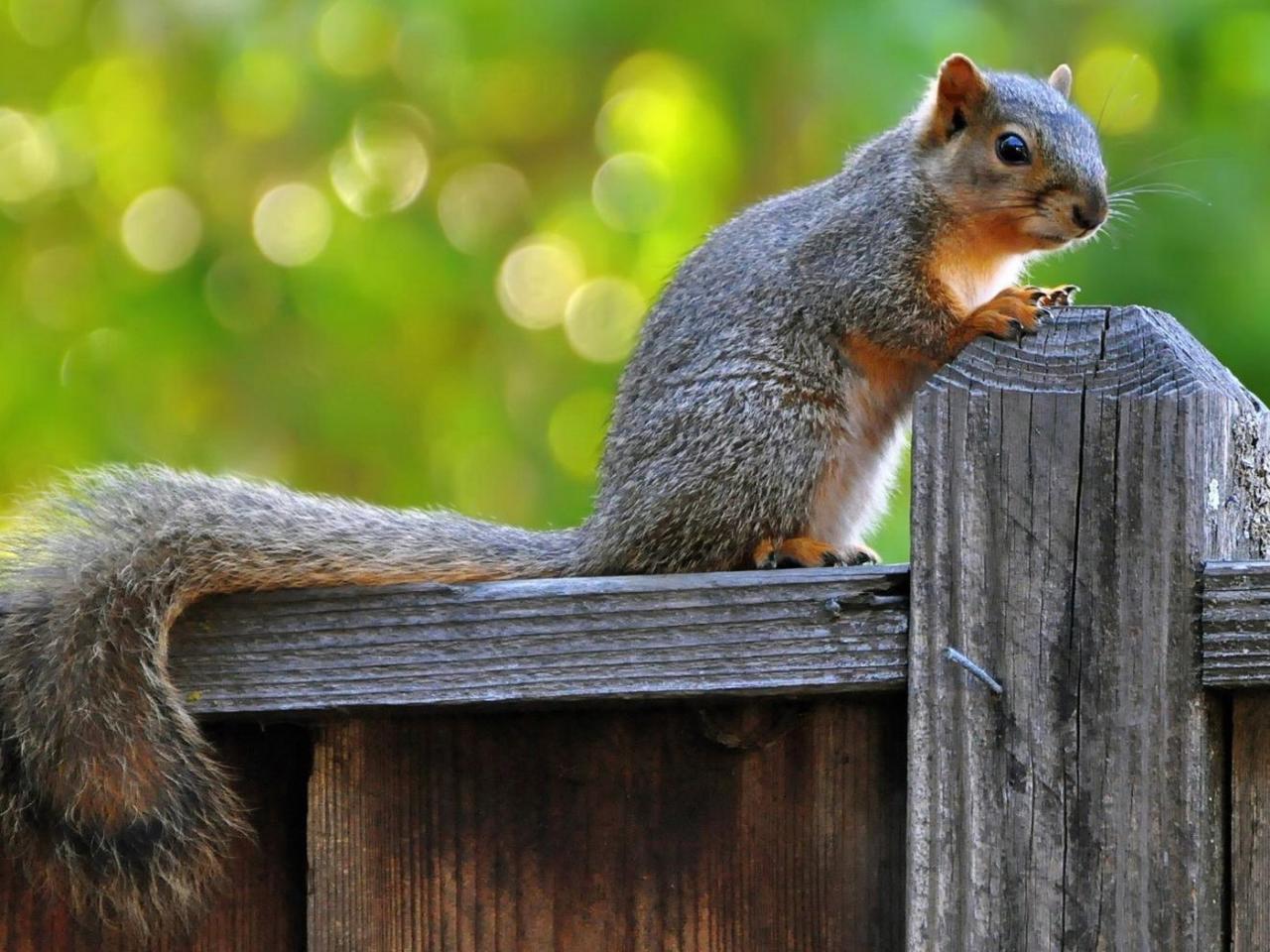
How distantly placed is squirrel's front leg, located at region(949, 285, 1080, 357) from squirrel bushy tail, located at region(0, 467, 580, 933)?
70cm

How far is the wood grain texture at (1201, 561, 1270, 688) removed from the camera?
146 centimetres

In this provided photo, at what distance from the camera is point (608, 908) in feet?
5.53

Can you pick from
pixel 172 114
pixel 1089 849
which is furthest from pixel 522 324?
pixel 1089 849

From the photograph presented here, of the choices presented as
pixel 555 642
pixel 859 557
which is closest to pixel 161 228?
pixel 859 557

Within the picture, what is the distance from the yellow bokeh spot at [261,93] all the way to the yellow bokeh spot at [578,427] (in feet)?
3.43

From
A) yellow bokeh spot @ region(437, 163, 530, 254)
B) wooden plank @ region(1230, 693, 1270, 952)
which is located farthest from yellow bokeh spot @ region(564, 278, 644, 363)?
wooden plank @ region(1230, 693, 1270, 952)

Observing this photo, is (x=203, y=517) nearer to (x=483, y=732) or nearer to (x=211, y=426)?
(x=483, y=732)

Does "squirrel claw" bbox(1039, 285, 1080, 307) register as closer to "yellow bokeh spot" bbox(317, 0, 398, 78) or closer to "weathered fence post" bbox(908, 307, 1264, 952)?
"weathered fence post" bbox(908, 307, 1264, 952)

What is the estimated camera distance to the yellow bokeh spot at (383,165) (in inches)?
185

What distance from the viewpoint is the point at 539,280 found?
4922mm

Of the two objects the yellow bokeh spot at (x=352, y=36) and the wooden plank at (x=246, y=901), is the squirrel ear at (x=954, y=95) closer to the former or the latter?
the wooden plank at (x=246, y=901)

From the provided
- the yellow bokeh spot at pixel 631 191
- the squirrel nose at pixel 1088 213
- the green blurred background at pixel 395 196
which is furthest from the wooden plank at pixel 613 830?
the yellow bokeh spot at pixel 631 191

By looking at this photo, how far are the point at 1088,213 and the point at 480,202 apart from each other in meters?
2.44

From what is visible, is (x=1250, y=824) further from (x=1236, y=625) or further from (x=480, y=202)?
(x=480, y=202)
